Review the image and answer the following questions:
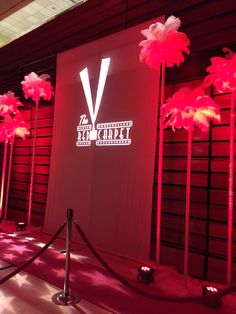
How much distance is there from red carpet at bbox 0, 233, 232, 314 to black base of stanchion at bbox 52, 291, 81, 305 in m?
0.08

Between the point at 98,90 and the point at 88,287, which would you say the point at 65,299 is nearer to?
the point at 88,287

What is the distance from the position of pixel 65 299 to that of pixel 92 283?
470 mm

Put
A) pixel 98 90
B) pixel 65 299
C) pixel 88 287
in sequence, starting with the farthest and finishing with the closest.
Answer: pixel 98 90, pixel 88 287, pixel 65 299

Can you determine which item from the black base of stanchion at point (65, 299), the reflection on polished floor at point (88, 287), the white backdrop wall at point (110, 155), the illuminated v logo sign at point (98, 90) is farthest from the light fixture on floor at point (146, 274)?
the illuminated v logo sign at point (98, 90)

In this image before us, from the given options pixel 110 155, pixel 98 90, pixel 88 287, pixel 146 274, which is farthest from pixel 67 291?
pixel 98 90

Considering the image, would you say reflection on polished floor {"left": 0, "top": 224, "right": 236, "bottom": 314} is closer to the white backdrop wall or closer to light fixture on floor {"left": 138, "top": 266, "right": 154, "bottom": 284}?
light fixture on floor {"left": 138, "top": 266, "right": 154, "bottom": 284}

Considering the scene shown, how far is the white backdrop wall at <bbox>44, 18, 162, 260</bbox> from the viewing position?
163 inches

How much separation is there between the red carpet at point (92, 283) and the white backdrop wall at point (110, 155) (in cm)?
70

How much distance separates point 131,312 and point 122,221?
5.70 feet

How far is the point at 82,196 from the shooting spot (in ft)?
16.2

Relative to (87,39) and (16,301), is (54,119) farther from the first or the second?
(16,301)

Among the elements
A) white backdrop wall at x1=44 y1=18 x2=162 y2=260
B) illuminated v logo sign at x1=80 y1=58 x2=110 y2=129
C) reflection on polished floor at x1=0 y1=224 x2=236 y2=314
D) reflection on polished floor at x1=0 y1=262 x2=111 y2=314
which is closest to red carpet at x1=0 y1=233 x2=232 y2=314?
reflection on polished floor at x1=0 y1=224 x2=236 y2=314

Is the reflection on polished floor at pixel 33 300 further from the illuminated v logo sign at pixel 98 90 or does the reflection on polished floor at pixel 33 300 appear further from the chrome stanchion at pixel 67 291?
the illuminated v logo sign at pixel 98 90

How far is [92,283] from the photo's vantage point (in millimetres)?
3258
